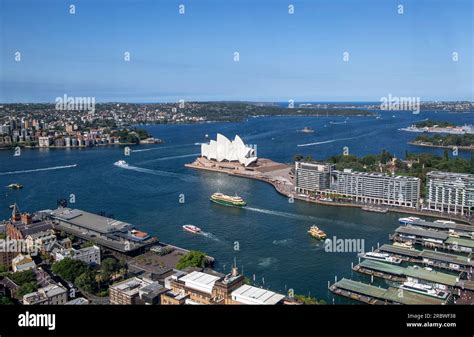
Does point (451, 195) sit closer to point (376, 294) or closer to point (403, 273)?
point (403, 273)

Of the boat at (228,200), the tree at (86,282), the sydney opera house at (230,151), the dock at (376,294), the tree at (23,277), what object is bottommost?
the dock at (376,294)

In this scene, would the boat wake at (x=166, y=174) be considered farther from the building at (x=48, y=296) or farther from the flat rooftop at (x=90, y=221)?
the building at (x=48, y=296)

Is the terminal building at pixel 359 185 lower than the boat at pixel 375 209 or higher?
higher

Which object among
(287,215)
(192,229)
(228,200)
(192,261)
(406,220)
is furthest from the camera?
(228,200)

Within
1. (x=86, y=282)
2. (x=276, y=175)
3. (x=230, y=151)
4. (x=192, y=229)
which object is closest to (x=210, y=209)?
(x=192, y=229)

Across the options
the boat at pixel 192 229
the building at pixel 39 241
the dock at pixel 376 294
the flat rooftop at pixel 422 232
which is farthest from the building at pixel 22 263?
the flat rooftop at pixel 422 232

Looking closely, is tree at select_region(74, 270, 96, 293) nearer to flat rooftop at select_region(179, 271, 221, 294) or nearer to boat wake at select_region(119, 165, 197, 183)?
flat rooftop at select_region(179, 271, 221, 294)

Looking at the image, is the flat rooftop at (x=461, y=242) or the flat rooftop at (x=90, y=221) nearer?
the flat rooftop at (x=461, y=242)
